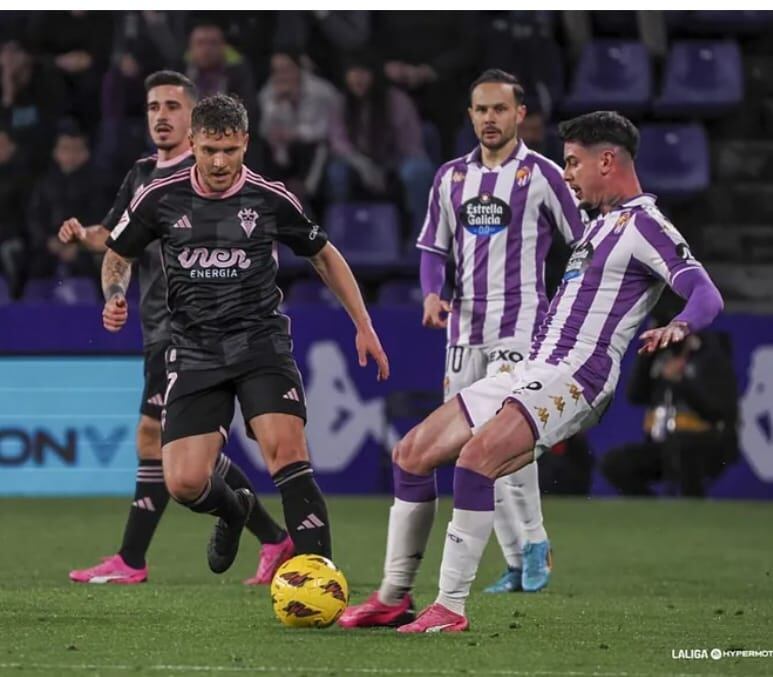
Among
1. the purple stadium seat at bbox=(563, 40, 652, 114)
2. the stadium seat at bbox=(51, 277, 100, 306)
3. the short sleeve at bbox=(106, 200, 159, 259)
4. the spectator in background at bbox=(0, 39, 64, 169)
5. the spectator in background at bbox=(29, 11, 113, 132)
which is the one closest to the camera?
the short sleeve at bbox=(106, 200, 159, 259)

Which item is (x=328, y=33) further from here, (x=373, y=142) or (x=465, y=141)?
(x=465, y=141)

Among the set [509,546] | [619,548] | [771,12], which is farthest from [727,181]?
[509,546]

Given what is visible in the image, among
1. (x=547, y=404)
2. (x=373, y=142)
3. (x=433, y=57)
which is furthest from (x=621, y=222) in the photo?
(x=433, y=57)

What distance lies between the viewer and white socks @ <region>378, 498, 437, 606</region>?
20.3 ft

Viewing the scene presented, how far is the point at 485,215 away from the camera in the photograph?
25.9ft

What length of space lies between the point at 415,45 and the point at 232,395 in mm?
9144

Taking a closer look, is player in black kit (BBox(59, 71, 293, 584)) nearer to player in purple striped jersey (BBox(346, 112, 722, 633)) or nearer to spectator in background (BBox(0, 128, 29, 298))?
player in purple striped jersey (BBox(346, 112, 722, 633))

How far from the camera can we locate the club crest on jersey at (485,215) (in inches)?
310

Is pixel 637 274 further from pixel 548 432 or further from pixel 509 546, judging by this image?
pixel 509 546

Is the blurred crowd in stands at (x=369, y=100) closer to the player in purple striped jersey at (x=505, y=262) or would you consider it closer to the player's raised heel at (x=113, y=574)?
the player in purple striped jersey at (x=505, y=262)

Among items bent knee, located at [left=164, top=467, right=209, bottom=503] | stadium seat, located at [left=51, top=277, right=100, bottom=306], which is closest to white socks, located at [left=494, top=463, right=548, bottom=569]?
bent knee, located at [left=164, top=467, right=209, bottom=503]

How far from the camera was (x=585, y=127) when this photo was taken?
20.6ft

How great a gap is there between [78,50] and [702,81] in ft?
17.6

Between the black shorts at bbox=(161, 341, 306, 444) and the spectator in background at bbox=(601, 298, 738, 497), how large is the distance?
5.98 metres
